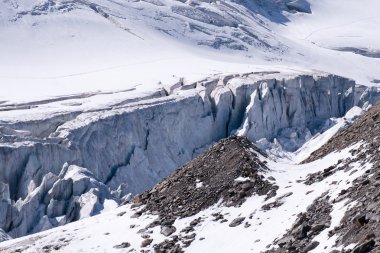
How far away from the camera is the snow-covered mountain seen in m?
16.8

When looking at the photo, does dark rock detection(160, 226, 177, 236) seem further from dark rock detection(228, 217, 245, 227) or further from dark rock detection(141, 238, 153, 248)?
dark rock detection(228, 217, 245, 227)

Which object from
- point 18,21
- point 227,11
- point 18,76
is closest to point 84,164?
point 18,76

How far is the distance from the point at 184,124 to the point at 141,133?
3839 mm

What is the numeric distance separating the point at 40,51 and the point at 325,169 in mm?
54594

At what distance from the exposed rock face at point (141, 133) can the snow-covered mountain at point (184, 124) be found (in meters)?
0.09

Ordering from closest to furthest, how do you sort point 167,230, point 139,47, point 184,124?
1. point 167,230
2. point 184,124
3. point 139,47

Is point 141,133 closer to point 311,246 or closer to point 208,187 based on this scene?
point 208,187

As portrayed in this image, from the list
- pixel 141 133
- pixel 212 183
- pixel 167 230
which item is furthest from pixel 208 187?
pixel 141 133

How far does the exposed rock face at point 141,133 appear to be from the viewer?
124 feet

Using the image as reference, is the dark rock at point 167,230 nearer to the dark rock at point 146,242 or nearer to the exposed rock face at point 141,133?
the dark rock at point 146,242

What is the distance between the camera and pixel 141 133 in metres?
49.1

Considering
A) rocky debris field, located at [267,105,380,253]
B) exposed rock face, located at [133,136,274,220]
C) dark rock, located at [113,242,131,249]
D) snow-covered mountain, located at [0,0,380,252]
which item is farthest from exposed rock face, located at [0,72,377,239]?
rocky debris field, located at [267,105,380,253]

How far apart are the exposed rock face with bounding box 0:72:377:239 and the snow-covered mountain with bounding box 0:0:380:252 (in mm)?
90

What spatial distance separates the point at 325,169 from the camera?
690 inches
